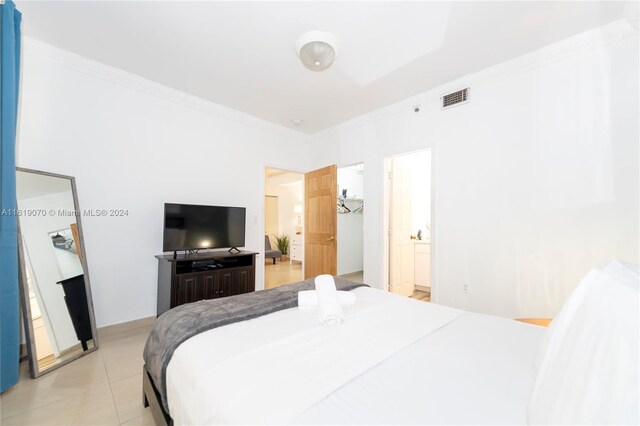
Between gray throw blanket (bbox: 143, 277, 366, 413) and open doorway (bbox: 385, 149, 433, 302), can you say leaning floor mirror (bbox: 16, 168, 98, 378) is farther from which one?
open doorway (bbox: 385, 149, 433, 302)

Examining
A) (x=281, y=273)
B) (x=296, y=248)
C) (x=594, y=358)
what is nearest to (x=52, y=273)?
(x=594, y=358)

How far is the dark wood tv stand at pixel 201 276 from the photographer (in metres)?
2.84

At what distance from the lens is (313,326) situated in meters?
1.38

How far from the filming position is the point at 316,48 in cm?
224

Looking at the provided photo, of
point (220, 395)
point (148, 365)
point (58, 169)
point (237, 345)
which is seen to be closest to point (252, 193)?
point (58, 169)

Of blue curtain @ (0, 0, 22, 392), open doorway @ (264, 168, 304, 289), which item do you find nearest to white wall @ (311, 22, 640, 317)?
blue curtain @ (0, 0, 22, 392)

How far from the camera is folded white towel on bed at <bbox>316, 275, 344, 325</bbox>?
4.62ft

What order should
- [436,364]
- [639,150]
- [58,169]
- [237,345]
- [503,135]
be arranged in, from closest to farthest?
[436,364], [237,345], [639,150], [58,169], [503,135]

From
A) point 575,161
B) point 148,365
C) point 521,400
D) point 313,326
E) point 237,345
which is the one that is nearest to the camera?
point 521,400

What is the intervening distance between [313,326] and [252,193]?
303 centimetres

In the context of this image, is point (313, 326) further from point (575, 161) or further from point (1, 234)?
point (575, 161)

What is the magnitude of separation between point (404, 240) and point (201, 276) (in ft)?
9.79

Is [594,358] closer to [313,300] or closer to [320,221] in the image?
[313,300]

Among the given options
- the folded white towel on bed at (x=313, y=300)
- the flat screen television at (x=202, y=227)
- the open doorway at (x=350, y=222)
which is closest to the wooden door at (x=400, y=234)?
the open doorway at (x=350, y=222)
